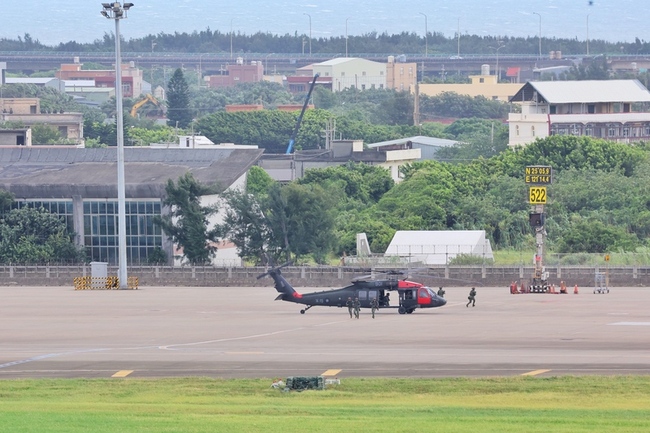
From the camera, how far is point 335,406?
1345 inches

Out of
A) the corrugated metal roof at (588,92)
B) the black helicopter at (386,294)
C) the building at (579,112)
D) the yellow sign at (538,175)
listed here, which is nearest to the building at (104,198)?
the yellow sign at (538,175)

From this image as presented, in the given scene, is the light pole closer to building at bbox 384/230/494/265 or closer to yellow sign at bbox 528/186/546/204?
building at bbox 384/230/494/265

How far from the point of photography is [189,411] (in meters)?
33.2

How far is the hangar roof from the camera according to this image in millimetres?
96062

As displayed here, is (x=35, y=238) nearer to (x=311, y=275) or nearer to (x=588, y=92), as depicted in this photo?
(x=311, y=275)

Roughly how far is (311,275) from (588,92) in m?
93.7

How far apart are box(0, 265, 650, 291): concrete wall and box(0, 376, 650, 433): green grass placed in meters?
37.7

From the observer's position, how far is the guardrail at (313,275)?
7838cm

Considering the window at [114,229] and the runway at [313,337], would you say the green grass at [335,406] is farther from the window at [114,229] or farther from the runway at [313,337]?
the window at [114,229]

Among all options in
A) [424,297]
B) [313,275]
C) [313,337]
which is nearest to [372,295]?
[424,297]

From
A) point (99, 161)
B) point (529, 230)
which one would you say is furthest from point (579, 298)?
point (99, 161)

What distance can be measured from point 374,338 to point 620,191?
61.8 metres

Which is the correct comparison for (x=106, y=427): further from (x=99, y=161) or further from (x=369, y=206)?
(x=369, y=206)

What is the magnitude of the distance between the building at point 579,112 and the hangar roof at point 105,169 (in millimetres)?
62990
